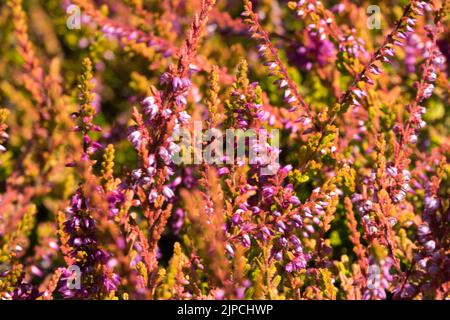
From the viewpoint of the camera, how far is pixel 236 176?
1.86 metres

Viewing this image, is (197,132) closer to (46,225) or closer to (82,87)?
(82,87)

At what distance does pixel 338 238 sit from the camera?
8.05 ft

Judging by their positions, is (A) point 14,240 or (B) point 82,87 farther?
(A) point 14,240

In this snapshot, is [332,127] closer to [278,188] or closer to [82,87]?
[278,188]

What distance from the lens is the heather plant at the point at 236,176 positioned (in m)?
1.60

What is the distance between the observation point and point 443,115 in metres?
2.93

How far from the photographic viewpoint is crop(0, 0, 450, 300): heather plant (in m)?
1.60

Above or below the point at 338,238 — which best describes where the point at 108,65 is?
above
